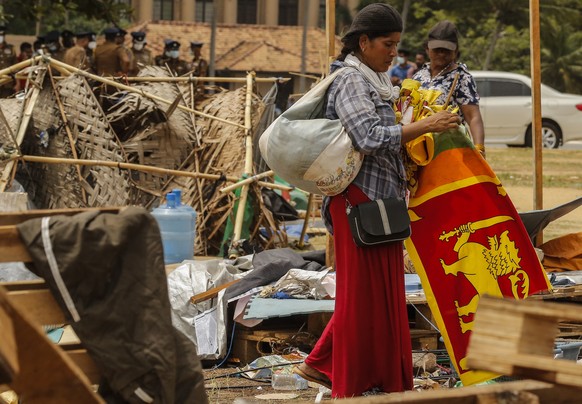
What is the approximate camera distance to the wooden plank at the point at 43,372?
3.05 m

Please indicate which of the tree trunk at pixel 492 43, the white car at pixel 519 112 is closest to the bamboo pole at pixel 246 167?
the white car at pixel 519 112

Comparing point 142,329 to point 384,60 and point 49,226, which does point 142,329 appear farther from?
point 384,60

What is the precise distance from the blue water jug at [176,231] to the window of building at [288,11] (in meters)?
53.5

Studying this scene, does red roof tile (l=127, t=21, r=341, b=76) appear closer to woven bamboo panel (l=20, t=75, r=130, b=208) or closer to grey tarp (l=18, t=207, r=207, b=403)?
woven bamboo panel (l=20, t=75, r=130, b=208)

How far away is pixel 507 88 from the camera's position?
2520 centimetres

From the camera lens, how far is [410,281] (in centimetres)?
739

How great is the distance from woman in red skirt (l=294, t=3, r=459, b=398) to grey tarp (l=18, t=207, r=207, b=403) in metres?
2.10

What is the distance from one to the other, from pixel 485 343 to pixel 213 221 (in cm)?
784

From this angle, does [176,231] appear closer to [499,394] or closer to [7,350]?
[499,394]

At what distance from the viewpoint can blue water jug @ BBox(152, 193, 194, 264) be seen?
9673mm

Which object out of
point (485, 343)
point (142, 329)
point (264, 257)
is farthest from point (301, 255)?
point (485, 343)

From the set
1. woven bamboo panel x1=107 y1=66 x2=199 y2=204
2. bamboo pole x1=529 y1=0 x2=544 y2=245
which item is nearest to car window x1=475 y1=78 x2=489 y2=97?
woven bamboo panel x1=107 y1=66 x2=199 y2=204

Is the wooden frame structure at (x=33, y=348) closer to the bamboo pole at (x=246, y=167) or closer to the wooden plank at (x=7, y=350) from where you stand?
the wooden plank at (x=7, y=350)

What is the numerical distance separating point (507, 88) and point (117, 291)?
22414mm
